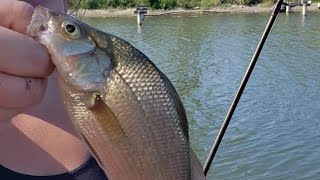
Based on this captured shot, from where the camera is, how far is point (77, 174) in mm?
1280

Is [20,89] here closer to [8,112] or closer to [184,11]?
[8,112]

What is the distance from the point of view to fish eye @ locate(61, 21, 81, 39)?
93cm

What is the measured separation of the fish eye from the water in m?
6.10

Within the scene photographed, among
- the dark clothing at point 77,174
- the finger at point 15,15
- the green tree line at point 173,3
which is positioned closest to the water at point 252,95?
the dark clothing at point 77,174

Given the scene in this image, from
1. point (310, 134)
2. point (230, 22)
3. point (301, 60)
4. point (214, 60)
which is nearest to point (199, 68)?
point (214, 60)

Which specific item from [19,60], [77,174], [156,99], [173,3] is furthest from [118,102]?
[173,3]

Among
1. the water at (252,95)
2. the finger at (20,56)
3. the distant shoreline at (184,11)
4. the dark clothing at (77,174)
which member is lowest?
the distant shoreline at (184,11)

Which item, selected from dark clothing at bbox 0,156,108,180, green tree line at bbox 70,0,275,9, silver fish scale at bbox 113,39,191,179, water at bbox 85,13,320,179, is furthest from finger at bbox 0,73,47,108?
green tree line at bbox 70,0,275,9

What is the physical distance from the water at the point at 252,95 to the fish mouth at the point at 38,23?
6116mm

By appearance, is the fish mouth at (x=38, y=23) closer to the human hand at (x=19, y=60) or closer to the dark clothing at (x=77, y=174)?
the human hand at (x=19, y=60)

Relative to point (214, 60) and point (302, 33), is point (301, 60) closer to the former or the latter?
point (214, 60)

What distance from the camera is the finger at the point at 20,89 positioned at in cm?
88

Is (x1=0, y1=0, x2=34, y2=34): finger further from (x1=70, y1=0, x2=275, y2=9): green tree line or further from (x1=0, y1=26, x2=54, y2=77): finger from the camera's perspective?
(x1=70, y1=0, x2=275, y2=9): green tree line

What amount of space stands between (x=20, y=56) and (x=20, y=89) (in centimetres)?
5
